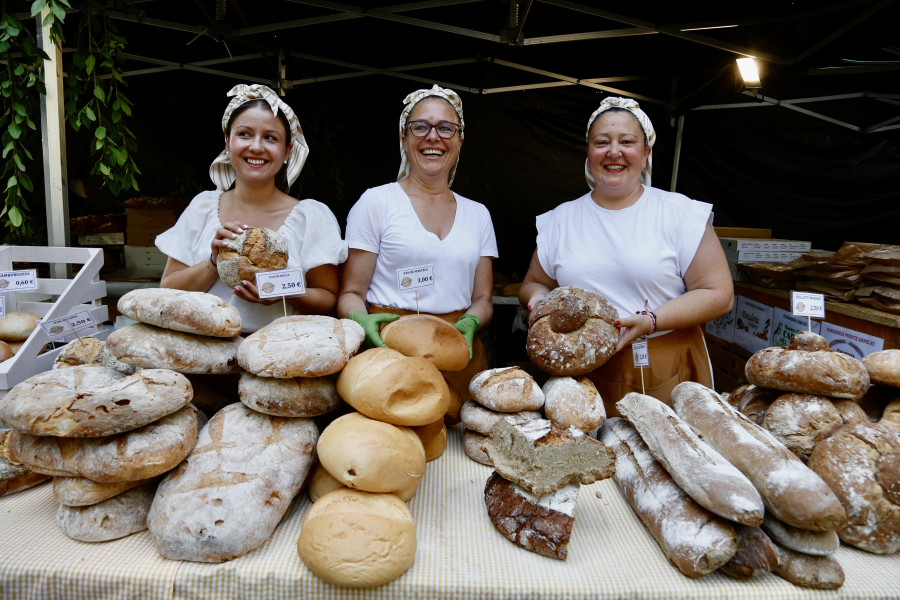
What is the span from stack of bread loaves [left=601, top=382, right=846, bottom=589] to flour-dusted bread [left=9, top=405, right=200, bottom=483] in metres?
1.32

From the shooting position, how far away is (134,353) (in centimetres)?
146

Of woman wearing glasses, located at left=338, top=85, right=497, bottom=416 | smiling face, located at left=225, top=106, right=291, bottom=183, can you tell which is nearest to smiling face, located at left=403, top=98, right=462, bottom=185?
woman wearing glasses, located at left=338, top=85, right=497, bottom=416

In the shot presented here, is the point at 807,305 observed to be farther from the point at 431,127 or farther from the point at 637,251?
the point at 431,127

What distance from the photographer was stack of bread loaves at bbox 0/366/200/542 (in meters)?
1.23

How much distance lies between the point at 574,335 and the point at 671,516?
73 cm

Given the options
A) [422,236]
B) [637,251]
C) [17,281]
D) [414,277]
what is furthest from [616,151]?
[17,281]

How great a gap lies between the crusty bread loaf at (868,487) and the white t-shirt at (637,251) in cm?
99

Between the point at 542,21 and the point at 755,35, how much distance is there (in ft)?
5.86

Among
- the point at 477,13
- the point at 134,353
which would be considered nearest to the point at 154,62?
the point at 477,13

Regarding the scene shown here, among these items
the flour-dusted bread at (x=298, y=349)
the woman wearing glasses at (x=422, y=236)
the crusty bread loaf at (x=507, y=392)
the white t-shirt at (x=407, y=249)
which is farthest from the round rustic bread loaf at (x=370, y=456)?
the white t-shirt at (x=407, y=249)

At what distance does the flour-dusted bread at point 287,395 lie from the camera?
1478 millimetres

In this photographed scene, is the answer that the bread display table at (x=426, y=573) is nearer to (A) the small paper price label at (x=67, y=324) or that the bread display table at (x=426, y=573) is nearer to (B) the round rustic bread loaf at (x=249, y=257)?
(A) the small paper price label at (x=67, y=324)

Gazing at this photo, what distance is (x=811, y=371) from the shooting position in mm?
1629

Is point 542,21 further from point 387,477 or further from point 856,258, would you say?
point 387,477
